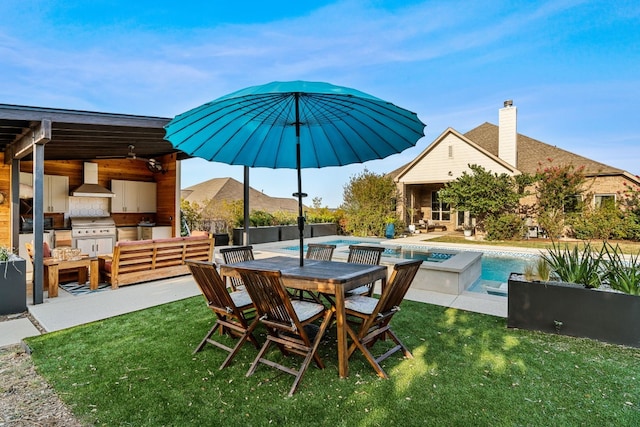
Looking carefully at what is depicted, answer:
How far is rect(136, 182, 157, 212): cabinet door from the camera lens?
1098cm

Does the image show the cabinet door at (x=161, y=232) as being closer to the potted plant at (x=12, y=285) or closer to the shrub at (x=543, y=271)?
the potted plant at (x=12, y=285)

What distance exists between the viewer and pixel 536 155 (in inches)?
708

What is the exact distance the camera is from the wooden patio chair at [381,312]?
306cm

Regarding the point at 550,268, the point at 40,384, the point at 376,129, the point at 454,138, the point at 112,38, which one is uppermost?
the point at 112,38

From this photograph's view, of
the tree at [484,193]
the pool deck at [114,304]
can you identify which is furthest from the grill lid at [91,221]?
the tree at [484,193]

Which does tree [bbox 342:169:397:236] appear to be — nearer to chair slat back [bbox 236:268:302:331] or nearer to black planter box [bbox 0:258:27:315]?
black planter box [bbox 0:258:27:315]

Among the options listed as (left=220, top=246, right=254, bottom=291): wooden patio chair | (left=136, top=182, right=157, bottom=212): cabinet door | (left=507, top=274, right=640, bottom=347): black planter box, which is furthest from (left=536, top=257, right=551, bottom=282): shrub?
(left=136, top=182, right=157, bottom=212): cabinet door

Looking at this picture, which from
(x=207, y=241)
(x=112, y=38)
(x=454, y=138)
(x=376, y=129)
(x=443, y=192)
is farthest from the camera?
(x=454, y=138)

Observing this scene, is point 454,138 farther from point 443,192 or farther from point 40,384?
point 40,384

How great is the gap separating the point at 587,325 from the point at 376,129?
10.3 ft

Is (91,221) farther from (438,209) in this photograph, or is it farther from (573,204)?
(573,204)

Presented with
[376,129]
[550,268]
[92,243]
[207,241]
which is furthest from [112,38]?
[550,268]

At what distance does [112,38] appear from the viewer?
10.6 m

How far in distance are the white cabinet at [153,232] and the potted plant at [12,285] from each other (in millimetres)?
5374
